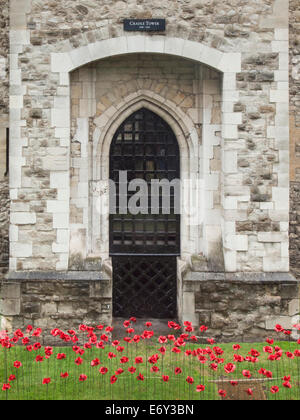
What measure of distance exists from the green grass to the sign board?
471 centimetres

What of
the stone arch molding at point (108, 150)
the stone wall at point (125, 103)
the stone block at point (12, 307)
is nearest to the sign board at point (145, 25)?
the stone wall at point (125, 103)

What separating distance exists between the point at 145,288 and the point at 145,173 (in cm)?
195

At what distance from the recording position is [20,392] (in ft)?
19.5

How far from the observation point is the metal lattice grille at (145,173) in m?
8.62

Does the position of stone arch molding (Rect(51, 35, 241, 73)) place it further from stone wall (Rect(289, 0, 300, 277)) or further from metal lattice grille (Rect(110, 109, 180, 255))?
stone wall (Rect(289, 0, 300, 277))

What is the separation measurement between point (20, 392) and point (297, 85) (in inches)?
295

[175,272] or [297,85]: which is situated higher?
[297,85]

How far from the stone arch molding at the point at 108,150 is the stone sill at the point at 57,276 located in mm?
602

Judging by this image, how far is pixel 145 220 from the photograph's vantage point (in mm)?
8805

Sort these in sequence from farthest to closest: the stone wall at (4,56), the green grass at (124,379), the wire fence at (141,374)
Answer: the stone wall at (4,56) → the green grass at (124,379) → the wire fence at (141,374)

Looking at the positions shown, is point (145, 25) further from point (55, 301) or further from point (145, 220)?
point (55, 301)

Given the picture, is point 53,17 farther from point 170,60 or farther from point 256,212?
point 256,212

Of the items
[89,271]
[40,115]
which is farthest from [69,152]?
[89,271]

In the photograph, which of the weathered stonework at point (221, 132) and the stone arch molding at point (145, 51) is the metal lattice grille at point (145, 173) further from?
the stone arch molding at point (145, 51)
